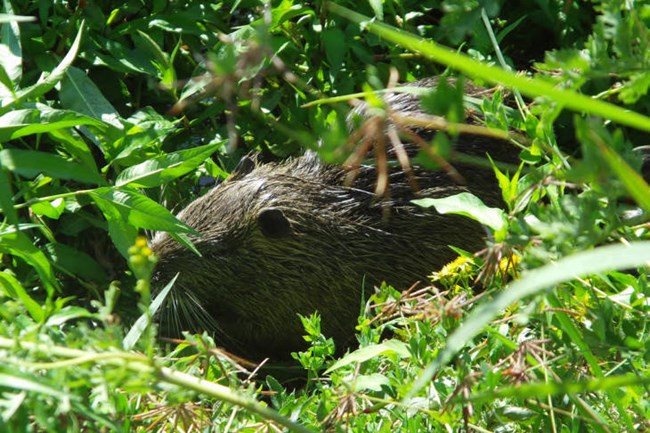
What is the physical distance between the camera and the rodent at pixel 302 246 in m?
4.16

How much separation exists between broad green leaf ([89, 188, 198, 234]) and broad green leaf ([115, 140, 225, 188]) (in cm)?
12

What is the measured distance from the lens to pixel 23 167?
2.50m

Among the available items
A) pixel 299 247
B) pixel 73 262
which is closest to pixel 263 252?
pixel 299 247

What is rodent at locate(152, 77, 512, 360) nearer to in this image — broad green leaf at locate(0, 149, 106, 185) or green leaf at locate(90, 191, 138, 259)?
green leaf at locate(90, 191, 138, 259)

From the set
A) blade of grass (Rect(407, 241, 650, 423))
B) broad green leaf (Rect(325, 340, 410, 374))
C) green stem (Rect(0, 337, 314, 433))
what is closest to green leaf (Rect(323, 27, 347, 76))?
broad green leaf (Rect(325, 340, 410, 374))

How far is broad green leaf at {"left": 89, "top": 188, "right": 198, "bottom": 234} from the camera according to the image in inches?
112

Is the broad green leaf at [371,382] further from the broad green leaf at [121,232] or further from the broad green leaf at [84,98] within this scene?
the broad green leaf at [84,98]

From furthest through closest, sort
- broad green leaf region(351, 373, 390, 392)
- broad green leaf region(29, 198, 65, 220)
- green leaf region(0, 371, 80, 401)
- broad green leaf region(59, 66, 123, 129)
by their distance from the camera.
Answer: broad green leaf region(59, 66, 123, 129)
broad green leaf region(29, 198, 65, 220)
broad green leaf region(351, 373, 390, 392)
green leaf region(0, 371, 80, 401)

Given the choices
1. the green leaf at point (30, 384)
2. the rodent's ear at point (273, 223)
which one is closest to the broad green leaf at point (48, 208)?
the rodent's ear at point (273, 223)

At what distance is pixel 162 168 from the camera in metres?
3.04

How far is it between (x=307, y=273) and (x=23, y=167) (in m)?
1.94

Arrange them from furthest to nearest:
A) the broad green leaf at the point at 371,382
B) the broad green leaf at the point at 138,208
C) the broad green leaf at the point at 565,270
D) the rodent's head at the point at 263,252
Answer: the rodent's head at the point at 263,252
the broad green leaf at the point at 138,208
the broad green leaf at the point at 371,382
the broad green leaf at the point at 565,270

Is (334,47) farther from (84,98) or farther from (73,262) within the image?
(73,262)

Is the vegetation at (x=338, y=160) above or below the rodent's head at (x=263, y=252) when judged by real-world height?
above
